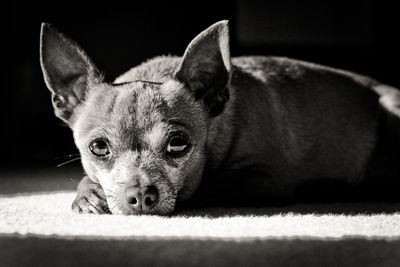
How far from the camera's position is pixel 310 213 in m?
1.84

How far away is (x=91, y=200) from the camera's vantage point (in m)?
1.92

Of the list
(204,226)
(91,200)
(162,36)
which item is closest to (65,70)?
(91,200)

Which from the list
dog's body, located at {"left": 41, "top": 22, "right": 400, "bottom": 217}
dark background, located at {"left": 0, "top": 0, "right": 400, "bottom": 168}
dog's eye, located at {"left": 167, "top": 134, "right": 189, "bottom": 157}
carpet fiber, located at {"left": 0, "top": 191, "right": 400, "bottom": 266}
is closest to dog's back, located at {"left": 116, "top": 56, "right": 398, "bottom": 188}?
dog's body, located at {"left": 41, "top": 22, "right": 400, "bottom": 217}

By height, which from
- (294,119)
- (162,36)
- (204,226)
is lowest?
(162,36)

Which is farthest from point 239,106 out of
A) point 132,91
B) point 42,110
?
point 42,110

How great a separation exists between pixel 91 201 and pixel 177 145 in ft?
1.24

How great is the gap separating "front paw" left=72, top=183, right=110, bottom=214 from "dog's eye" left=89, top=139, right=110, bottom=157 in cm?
15

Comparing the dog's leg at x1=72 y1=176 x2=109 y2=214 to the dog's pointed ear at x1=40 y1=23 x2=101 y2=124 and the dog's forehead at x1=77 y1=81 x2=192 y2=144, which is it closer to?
the dog's forehead at x1=77 y1=81 x2=192 y2=144

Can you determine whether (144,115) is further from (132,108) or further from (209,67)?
(209,67)

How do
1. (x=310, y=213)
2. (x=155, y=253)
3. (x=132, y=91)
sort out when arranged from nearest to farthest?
1. (x=155, y=253)
2. (x=310, y=213)
3. (x=132, y=91)

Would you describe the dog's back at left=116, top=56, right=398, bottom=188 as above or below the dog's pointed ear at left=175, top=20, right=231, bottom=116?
below

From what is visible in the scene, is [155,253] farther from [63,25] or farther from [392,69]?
[63,25]

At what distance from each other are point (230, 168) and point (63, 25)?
13.5 ft

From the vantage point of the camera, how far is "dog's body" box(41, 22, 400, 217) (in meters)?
1.88
